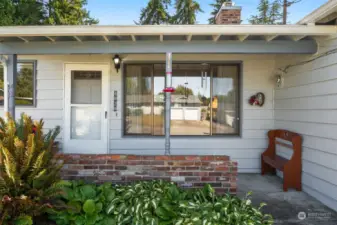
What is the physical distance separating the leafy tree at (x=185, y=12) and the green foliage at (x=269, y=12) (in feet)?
14.7

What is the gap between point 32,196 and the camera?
2.61 metres

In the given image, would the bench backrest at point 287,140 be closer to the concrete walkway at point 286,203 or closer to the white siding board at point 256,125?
the white siding board at point 256,125

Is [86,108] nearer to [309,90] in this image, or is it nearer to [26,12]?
[309,90]

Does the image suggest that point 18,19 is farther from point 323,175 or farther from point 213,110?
point 323,175

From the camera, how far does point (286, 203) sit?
360cm

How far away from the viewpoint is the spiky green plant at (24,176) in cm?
250

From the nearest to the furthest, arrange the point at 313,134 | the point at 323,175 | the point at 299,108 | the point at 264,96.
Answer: the point at 323,175 < the point at 313,134 < the point at 299,108 < the point at 264,96

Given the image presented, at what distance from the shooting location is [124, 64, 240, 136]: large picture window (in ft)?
17.1

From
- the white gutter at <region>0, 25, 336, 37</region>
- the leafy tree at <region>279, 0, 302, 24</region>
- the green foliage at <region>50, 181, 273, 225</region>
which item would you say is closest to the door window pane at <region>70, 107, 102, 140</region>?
the white gutter at <region>0, 25, 336, 37</region>

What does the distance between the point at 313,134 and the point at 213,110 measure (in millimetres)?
1925

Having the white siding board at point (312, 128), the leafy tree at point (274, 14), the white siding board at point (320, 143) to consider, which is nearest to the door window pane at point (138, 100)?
the white siding board at point (312, 128)

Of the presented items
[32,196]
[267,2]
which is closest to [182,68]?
[32,196]

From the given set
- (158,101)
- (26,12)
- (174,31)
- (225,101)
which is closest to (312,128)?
(225,101)

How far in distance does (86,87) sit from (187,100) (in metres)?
2.06
